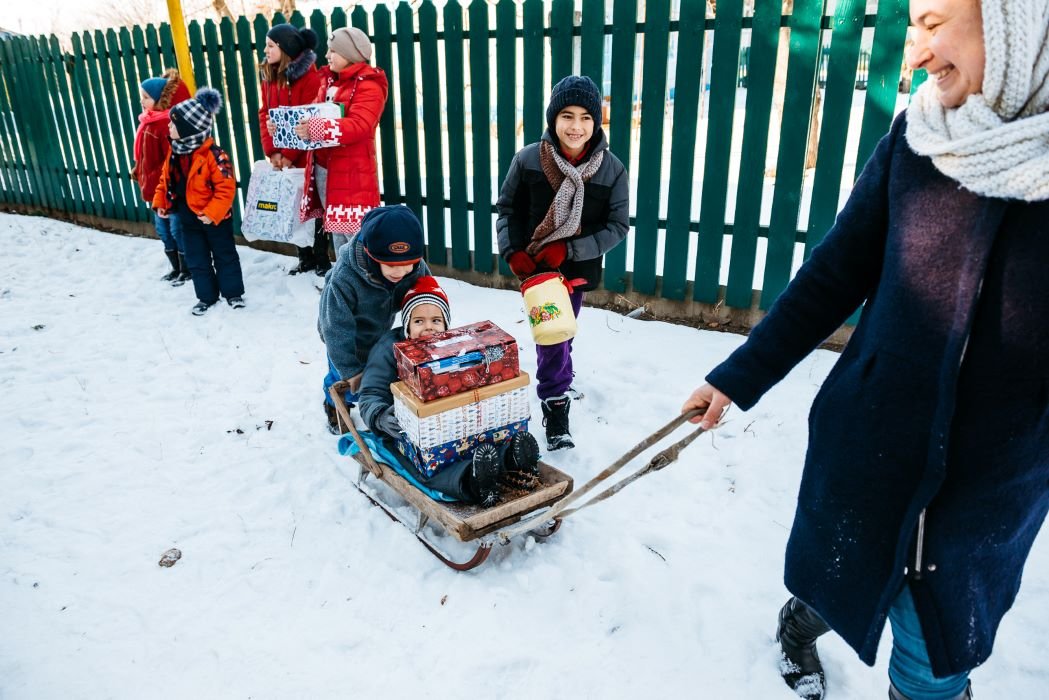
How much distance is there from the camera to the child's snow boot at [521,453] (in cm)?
280

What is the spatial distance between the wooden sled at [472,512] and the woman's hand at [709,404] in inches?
33.3

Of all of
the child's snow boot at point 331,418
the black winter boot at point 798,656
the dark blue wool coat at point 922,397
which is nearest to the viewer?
the dark blue wool coat at point 922,397

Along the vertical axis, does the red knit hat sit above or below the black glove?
above

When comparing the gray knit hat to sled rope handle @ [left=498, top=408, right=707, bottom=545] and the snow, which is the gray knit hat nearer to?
the snow

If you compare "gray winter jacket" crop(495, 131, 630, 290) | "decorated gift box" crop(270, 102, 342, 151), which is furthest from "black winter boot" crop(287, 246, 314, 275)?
"gray winter jacket" crop(495, 131, 630, 290)

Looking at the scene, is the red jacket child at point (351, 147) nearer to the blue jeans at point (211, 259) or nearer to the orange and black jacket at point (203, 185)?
the orange and black jacket at point (203, 185)

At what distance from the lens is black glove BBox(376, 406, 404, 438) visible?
2982mm

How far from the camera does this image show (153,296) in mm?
6277

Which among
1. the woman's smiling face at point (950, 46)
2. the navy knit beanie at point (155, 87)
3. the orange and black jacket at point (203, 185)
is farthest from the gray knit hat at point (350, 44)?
the woman's smiling face at point (950, 46)

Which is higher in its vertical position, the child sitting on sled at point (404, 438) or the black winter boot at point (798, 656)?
the child sitting on sled at point (404, 438)

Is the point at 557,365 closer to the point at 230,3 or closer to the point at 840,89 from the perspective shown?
the point at 840,89

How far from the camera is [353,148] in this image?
17.9 ft

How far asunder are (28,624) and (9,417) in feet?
6.61

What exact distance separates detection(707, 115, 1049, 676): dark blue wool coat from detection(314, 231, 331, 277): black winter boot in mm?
5453
